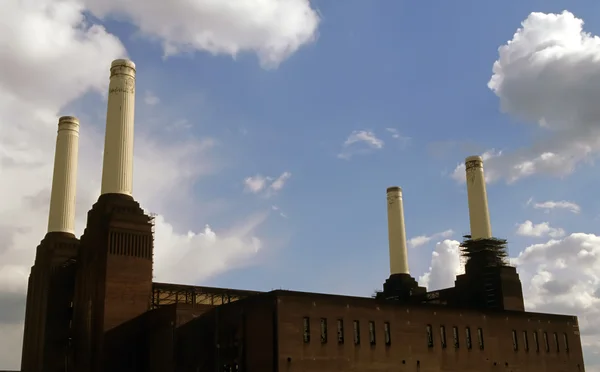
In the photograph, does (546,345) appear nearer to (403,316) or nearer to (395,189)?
(403,316)

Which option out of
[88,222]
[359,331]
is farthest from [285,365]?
[88,222]

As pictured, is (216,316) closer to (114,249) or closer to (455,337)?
(114,249)

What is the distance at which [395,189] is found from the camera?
8681 cm

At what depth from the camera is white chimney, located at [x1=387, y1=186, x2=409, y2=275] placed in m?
84.9

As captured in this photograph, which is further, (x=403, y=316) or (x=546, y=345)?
(x=546, y=345)

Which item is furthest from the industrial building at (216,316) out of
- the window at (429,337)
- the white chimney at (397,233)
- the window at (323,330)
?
the white chimney at (397,233)

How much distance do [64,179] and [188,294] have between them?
18726mm

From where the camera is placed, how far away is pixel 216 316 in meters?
51.7

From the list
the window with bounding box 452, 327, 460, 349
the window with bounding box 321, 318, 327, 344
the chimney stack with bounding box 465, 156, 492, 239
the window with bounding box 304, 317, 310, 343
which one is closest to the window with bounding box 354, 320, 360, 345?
the window with bounding box 321, 318, 327, 344

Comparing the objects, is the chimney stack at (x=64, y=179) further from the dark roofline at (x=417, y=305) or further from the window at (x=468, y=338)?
the window at (x=468, y=338)

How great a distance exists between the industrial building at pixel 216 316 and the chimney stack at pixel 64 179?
0.11 meters


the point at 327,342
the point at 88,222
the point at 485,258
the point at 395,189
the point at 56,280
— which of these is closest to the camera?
the point at 327,342

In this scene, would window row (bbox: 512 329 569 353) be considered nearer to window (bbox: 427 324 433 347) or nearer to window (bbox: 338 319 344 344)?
window (bbox: 427 324 433 347)

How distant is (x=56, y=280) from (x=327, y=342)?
31.7 m
